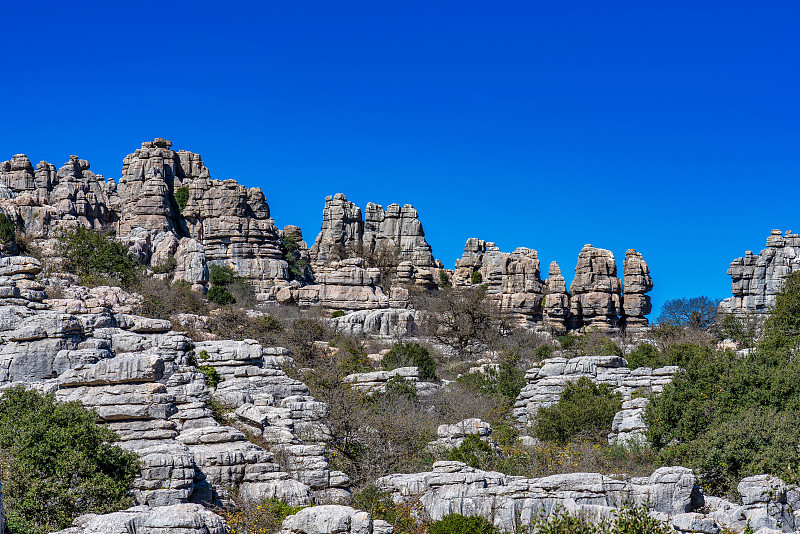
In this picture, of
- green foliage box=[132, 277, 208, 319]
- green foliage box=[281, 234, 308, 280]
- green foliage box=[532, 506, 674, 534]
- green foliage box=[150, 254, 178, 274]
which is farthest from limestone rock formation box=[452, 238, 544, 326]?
green foliage box=[532, 506, 674, 534]

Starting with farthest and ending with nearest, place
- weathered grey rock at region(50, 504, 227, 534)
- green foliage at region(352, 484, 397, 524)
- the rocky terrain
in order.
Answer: green foliage at region(352, 484, 397, 524)
the rocky terrain
weathered grey rock at region(50, 504, 227, 534)

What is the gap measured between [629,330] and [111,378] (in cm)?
4811

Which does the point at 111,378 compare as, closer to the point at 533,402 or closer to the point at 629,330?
the point at 533,402

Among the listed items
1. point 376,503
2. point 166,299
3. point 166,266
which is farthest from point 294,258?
point 376,503

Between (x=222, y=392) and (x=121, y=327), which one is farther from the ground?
(x=121, y=327)

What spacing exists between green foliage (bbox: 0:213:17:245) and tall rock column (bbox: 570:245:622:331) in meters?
38.3

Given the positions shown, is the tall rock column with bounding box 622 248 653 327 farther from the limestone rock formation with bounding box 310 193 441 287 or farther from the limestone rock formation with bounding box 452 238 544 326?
the limestone rock formation with bounding box 310 193 441 287

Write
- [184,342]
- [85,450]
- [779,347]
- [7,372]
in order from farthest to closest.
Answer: [779,347] → [184,342] → [7,372] → [85,450]

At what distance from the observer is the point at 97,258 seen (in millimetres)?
51938

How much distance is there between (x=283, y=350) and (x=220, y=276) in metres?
23.0

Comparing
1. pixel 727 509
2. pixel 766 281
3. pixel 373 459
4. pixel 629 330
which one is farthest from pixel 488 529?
pixel 766 281

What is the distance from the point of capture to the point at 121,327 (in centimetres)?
3478

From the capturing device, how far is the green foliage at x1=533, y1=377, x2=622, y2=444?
34.5m

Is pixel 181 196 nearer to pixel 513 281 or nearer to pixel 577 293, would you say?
pixel 513 281
